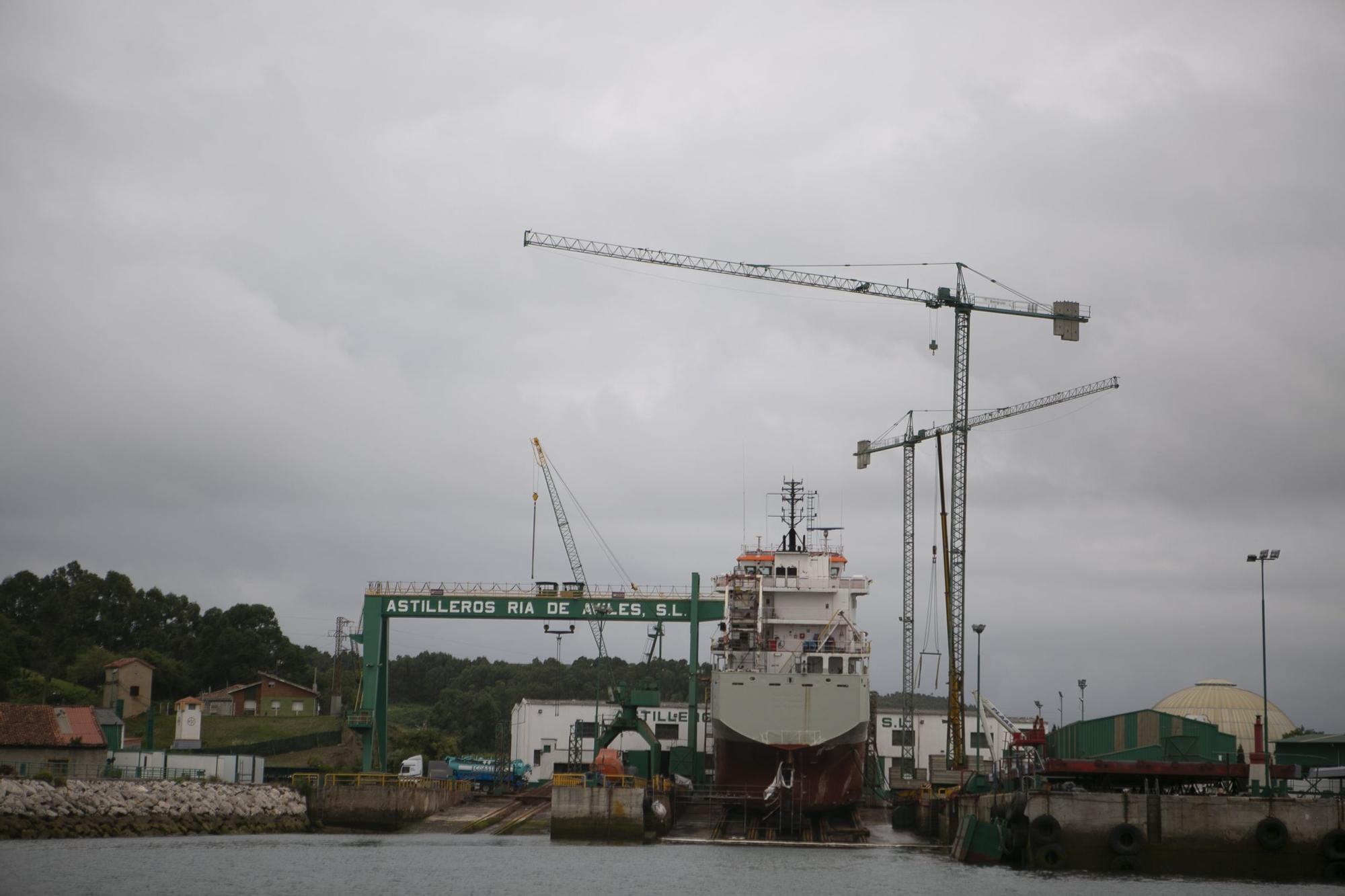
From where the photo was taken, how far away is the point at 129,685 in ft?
318

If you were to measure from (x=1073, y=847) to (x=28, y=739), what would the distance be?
42519 millimetres

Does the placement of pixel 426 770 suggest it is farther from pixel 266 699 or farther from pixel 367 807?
pixel 266 699

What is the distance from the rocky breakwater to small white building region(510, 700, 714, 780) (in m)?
24.3

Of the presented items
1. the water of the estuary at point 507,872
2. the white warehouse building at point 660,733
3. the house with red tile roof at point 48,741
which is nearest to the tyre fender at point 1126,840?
the water of the estuary at point 507,872

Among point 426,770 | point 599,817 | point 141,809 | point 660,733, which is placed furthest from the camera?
point 660,733

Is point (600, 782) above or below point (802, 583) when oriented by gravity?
below

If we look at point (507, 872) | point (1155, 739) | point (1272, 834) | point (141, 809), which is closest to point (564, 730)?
point (141, 809)

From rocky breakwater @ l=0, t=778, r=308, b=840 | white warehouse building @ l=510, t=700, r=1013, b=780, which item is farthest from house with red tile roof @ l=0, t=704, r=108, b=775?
white warehouse building @ l=510, t=700, r=1013, b=780

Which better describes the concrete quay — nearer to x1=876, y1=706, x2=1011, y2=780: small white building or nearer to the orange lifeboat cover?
the orange lifeboat cover

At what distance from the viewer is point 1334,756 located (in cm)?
5412

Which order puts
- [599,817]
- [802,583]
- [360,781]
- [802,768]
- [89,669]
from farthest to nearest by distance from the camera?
[89,669] → [802,583] → [360,781] → [802,768] → [599,817]

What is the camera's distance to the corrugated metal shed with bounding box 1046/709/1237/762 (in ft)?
161

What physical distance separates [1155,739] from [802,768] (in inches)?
568

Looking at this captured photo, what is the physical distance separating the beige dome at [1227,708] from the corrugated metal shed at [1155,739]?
27.5 m
